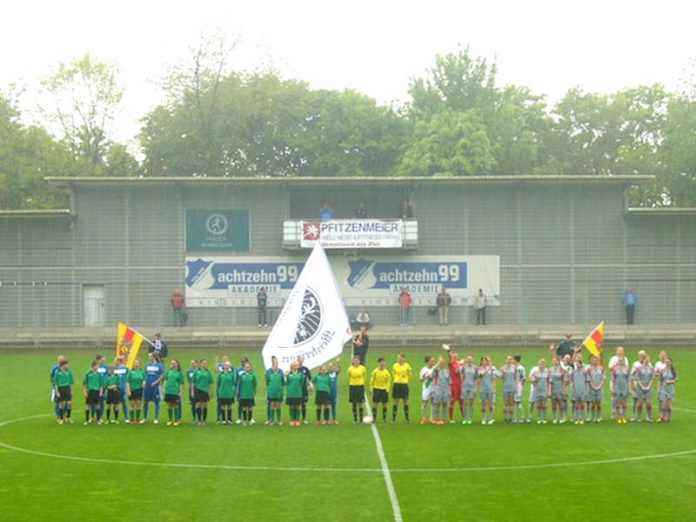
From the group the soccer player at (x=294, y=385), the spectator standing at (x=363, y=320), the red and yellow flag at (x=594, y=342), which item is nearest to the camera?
the soccer player at (x=294, y=385)

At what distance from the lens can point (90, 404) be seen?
29844 millimetres

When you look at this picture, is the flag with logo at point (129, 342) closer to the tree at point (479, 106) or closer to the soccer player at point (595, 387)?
the soccer player at point (595, 387)

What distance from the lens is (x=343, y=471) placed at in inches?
884

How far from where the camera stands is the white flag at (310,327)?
29.5 metres

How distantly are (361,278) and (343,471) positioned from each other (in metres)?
34.5

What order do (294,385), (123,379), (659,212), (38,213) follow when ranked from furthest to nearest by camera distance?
(659,212) → (38,213) → (123,379) → (294,385)

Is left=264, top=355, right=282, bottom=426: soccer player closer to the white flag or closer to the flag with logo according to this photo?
the white flag

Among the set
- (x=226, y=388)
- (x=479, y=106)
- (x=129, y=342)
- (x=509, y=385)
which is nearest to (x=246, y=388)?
(x=226, y=388)

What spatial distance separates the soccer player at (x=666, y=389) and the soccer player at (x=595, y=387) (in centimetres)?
139

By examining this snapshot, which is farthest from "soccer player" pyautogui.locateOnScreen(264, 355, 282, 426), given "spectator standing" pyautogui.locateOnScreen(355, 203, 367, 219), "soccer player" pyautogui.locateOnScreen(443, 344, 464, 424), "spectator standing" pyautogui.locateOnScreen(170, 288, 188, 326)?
"spectator standing" pyautogui.locateOnScreen(355, 203, 367, 219)

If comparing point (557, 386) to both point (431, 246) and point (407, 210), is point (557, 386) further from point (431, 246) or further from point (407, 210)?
point (407, 210)

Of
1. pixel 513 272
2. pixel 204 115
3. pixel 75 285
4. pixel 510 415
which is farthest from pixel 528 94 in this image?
pixel 510 415

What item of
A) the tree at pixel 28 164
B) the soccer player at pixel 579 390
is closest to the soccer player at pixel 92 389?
the soccer player at pixel 579 390

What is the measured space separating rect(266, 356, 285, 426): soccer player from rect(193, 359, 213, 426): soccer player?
4.87 ft
